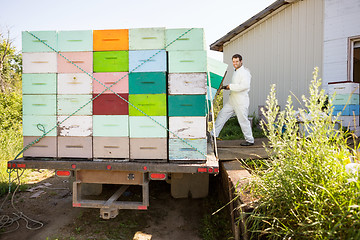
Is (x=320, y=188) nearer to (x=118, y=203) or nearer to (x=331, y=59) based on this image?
(x=118, y=203)

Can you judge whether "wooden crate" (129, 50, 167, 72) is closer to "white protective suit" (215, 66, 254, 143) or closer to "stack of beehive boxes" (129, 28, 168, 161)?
"stack of beehive boxes" (129, 28, 168, 161)

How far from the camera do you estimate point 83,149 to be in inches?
149

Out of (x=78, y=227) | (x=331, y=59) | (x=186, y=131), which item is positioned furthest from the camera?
(x=331, y=59)

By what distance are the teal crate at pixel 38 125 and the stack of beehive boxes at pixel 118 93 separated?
0.04 feet

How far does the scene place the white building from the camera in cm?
772

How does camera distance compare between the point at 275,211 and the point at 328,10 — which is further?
the point at 328,10

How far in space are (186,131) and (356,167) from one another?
6.13 feet

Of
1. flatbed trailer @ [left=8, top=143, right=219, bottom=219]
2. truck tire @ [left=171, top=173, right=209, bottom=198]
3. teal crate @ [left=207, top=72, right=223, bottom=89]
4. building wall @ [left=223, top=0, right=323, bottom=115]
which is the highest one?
building wall @ [left=223, top=0, right=323, bottom=115]

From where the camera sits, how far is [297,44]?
907 cm

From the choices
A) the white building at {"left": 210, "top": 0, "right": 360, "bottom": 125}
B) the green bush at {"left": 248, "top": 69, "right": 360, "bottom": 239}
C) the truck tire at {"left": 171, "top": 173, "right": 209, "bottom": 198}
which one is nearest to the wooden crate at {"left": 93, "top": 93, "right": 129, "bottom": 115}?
the truck tire at {"left": 171, "top": 173, "right": 209, "bottom": 198}

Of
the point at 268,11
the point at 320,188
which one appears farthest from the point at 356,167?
the point at 268,11

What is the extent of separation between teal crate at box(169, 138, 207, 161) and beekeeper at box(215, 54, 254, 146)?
7.84 ft

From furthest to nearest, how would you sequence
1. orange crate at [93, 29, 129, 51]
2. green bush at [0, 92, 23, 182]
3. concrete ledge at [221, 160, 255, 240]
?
green bush at [0, 92, 23, 182] → orange crate at [93, 29, 129, 51] → concrete ledge at [221, 160, 255, 240]

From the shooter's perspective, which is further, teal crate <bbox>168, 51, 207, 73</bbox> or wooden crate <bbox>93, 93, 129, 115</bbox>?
wooden crate <bbox>93, 93, 129, 115</bbox>
